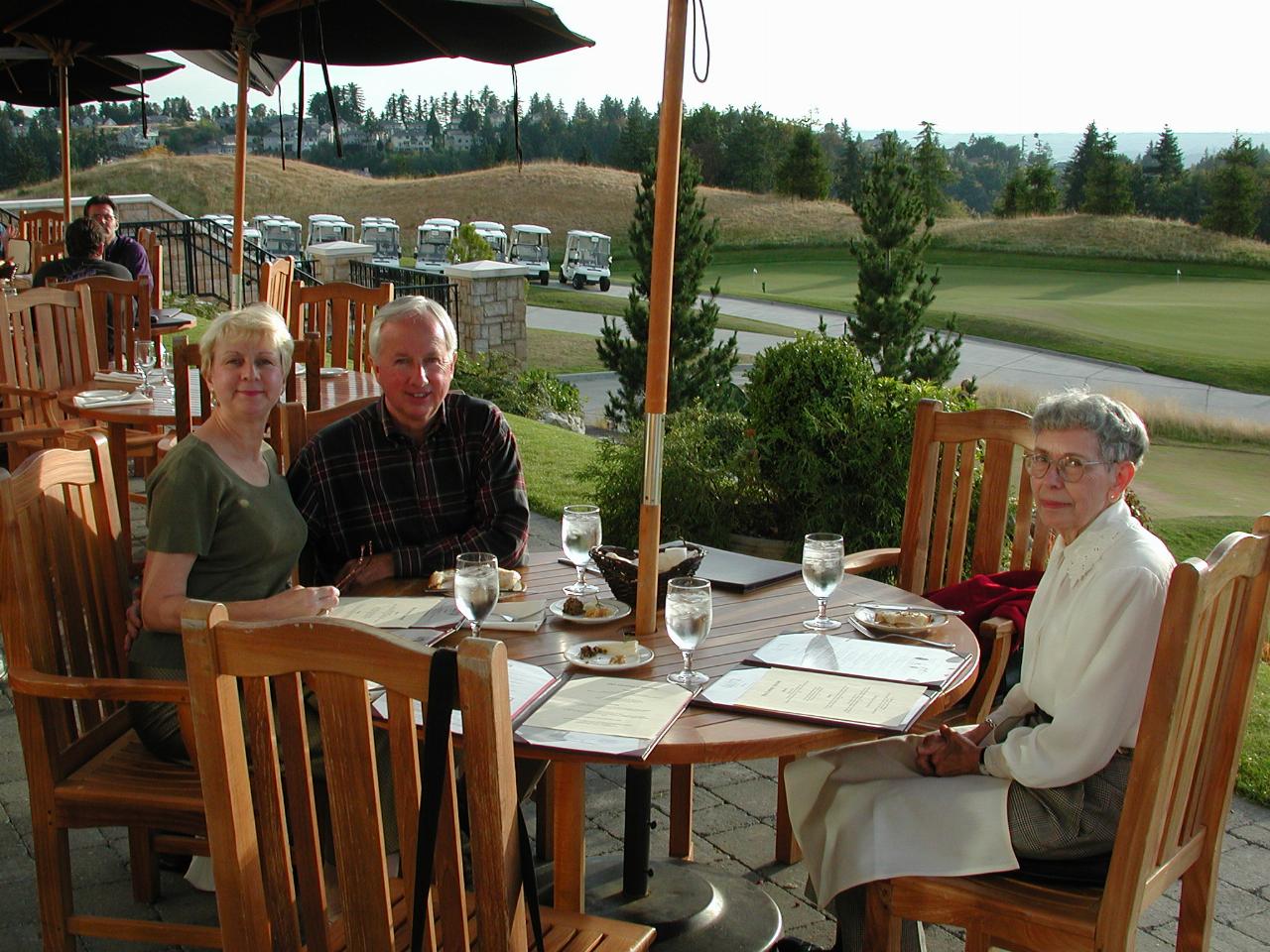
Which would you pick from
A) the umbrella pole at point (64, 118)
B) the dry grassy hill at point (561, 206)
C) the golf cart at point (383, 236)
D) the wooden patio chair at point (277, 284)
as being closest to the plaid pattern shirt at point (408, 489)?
the wooden patio chair at point (277, 284)

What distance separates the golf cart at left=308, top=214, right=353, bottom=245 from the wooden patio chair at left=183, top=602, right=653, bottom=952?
3808cm

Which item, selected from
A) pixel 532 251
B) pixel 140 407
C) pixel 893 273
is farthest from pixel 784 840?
pixel 532 251

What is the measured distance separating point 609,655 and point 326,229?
38.1 m

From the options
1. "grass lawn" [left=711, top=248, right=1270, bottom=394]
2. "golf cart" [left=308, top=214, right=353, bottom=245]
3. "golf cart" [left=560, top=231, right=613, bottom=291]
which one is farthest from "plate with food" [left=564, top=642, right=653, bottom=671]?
"golf cart" [left=308, top=214, right=353, bottom=245]

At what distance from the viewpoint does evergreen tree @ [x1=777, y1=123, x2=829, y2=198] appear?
4869 cm

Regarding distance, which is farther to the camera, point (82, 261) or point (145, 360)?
point (82, 261)

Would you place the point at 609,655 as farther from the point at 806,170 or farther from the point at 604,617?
the point at 806,170

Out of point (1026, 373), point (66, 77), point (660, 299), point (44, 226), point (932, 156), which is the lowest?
point (1026, 373)

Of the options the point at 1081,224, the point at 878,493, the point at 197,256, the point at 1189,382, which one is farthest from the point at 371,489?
the point at 1081,224

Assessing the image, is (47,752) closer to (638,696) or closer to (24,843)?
(24,843)

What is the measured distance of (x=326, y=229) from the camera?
38.1 metres

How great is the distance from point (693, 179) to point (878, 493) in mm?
10214

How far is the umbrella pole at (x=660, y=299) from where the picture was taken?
215 centimetres

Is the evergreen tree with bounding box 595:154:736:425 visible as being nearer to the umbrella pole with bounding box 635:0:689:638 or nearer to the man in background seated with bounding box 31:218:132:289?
the man in background seated with bounding box 31:218:132:289
